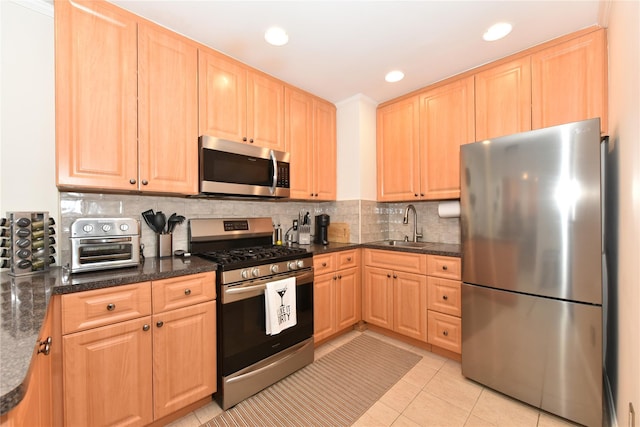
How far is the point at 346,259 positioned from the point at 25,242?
7.31 feet

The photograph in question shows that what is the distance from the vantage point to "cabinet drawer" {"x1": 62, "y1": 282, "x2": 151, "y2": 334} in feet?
4.13

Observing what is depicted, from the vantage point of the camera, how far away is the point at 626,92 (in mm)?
1320

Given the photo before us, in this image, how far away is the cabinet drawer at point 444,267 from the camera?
221 centimetres

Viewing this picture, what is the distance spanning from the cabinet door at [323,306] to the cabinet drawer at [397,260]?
472 mm

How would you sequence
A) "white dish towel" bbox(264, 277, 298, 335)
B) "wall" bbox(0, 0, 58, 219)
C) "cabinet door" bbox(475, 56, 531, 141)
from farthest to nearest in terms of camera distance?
"cabinet door" bbox(475, 56, 531, 141), "white dish towel" bbox(264, 277, 298, 335), "wall" bbox(0, 0, 58, 219)

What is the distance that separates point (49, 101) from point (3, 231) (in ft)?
2.65

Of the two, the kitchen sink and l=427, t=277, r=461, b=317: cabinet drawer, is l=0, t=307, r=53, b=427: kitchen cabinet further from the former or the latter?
the kitchen sink

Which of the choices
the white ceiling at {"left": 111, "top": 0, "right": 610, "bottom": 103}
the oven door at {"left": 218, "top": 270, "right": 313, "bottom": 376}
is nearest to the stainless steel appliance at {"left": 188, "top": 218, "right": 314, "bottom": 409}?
the oven door at {"left": 218, "top": 270, "right": 313, "bottom": 376}

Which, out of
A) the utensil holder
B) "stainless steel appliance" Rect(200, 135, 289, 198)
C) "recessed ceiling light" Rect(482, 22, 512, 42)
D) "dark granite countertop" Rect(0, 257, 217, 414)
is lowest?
"dark granite countertop" Rect(0, 257, 217, 414)

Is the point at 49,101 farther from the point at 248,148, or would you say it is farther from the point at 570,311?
the point at 570,311

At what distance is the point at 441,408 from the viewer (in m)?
1.75

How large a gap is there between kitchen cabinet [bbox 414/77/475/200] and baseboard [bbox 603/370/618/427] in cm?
160

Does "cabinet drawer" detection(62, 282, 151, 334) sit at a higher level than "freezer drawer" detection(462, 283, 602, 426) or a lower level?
higher

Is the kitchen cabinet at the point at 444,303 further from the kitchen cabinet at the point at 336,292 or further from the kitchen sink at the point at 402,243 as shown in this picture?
the kitchen cabinet at the point at 336,292
